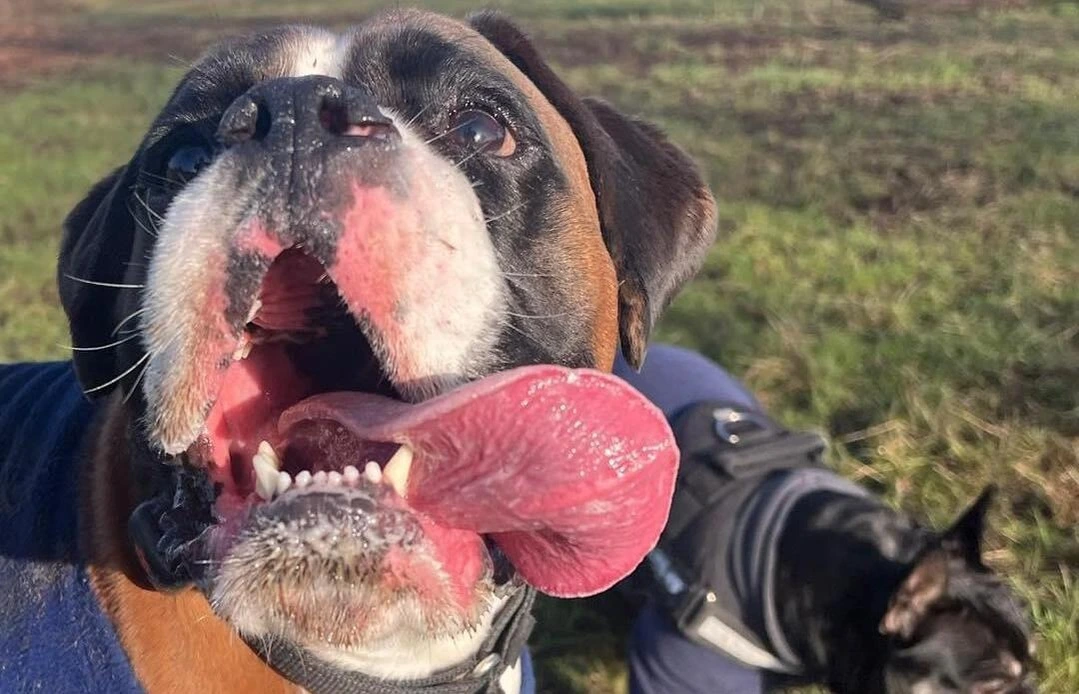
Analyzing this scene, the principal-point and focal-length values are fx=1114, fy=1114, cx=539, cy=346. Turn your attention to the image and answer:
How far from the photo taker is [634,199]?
85.4 inches

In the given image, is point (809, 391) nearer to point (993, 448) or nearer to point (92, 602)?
point (993, 448)

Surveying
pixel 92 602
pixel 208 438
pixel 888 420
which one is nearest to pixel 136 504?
pixel 92 602

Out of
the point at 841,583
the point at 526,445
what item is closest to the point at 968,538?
the point at 841,583

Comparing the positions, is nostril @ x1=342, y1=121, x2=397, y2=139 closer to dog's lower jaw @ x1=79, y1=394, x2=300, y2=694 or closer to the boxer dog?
the boxer dog

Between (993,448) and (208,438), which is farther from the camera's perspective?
(993,448)

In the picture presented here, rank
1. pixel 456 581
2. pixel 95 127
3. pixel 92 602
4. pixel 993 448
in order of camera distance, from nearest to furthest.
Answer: pixel 456 581 < pixel 92 602 < pixel 993 448 < pixel 95 127

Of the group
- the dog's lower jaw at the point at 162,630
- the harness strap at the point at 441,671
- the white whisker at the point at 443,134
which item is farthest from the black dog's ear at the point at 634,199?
the dog's lower jaw at the point at 162,630

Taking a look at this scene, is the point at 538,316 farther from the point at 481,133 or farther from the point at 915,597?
the point at 915,597

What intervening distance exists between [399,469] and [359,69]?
2.30ft

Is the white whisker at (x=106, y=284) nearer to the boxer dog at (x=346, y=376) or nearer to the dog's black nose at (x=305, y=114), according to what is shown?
the boxer dog at (x=346, y=376)

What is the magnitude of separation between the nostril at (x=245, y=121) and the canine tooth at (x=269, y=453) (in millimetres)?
412

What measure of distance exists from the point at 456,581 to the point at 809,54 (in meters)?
8.76

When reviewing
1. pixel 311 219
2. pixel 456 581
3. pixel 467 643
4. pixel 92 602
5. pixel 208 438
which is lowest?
pixel 467 643

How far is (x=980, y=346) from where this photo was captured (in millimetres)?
4102
